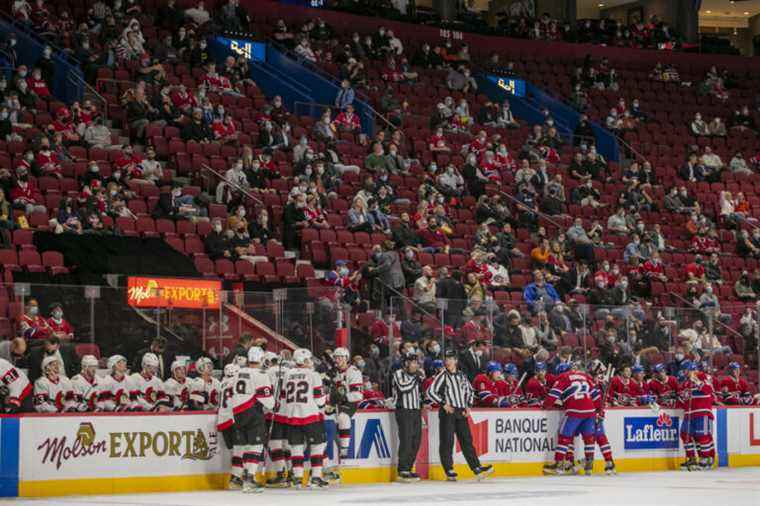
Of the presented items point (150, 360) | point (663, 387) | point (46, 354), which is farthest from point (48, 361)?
point (663, 387)

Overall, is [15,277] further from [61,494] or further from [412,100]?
[412,100]

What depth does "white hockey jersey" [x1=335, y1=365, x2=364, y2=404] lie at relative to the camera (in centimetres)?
1784

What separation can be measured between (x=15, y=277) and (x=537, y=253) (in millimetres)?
10646

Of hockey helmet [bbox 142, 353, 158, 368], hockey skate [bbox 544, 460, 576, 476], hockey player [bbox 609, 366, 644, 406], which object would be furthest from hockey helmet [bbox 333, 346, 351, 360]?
hockey player [bbox 609, 366, 644, 406]

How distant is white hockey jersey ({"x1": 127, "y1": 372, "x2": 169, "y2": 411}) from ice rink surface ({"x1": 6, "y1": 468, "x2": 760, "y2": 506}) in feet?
4.04

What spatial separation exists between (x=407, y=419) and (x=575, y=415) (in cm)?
287

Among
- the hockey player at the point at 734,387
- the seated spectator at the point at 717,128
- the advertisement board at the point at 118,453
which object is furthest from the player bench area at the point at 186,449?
the seated spectator at the point at 717,128

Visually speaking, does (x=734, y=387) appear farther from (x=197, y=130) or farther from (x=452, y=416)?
(x=197, y=130)

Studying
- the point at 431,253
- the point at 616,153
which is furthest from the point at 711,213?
the point at 431,253

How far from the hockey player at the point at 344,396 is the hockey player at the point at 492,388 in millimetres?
2548

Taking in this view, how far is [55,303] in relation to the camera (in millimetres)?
16125

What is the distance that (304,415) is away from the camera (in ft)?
55.7

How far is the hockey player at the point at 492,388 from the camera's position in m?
19.9

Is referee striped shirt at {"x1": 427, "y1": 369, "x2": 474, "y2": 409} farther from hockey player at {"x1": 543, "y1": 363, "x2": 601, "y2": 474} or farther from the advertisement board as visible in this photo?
the advertisement board
